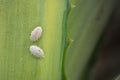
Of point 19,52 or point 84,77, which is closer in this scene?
point 19,52

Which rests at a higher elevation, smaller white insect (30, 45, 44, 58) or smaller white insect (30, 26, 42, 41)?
smaller white insect (30, 26, 42, 41)

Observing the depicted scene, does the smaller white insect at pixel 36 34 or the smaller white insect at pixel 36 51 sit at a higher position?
the smaller white insect at pixel 36 34

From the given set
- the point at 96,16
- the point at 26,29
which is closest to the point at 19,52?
the point at 26,29

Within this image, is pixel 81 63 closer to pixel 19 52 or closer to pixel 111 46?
pixel 19 52
